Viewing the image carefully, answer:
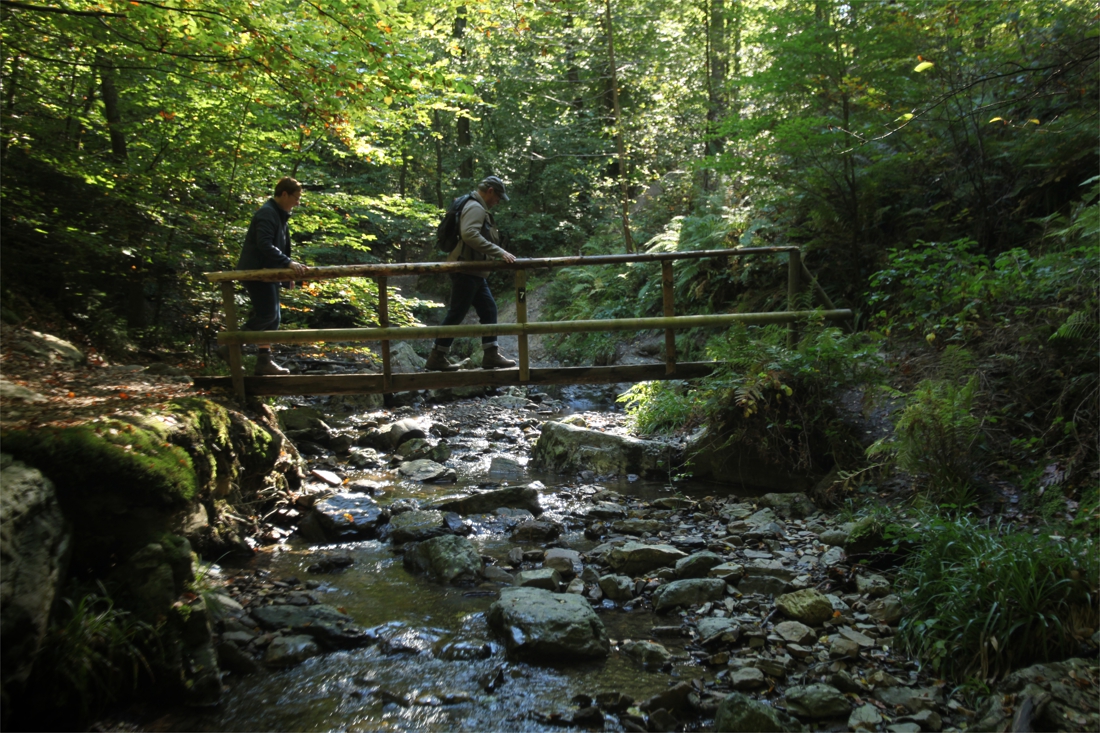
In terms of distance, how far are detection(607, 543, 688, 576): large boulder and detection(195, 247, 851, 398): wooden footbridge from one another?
222cm

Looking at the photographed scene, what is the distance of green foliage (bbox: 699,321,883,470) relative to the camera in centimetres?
684

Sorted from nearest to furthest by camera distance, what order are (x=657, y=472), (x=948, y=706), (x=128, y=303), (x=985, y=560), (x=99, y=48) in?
1. (x=948, y=706)
2. (x=985, y=560)
3. (x=99, y=48)
4. (x=657, y=472)
5. (x=128, y=303)

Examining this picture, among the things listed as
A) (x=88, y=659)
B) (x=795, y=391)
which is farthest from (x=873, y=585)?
(x=88, y=659)

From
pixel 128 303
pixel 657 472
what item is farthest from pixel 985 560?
pixel 128 303

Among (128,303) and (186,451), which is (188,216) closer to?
(128,303)

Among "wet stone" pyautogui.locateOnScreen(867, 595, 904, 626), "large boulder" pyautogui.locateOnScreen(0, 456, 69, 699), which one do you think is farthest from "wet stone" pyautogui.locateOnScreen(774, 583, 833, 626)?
"large boulder" pyautogui.locateOnScreen(0, 456, 69, 699)

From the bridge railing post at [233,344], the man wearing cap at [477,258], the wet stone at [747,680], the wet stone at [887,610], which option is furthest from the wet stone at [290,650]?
the wet stone at [887,610]

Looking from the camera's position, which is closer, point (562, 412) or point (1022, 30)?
point (1022, 30)

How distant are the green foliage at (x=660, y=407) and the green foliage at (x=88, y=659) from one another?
5.93 meters

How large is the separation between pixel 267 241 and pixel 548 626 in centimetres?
467

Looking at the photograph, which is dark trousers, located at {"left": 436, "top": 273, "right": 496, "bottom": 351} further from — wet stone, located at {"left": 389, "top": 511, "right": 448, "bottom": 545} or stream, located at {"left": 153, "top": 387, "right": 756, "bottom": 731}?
stream, located at {"left": 153, "top": 387, "right": 756, "bottom": 731}

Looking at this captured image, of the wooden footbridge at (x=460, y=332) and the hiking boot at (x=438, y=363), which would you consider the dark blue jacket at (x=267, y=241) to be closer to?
the wooden footbridge at (x=460, y=332)

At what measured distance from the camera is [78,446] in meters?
4.18

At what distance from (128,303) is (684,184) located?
12.8 m
